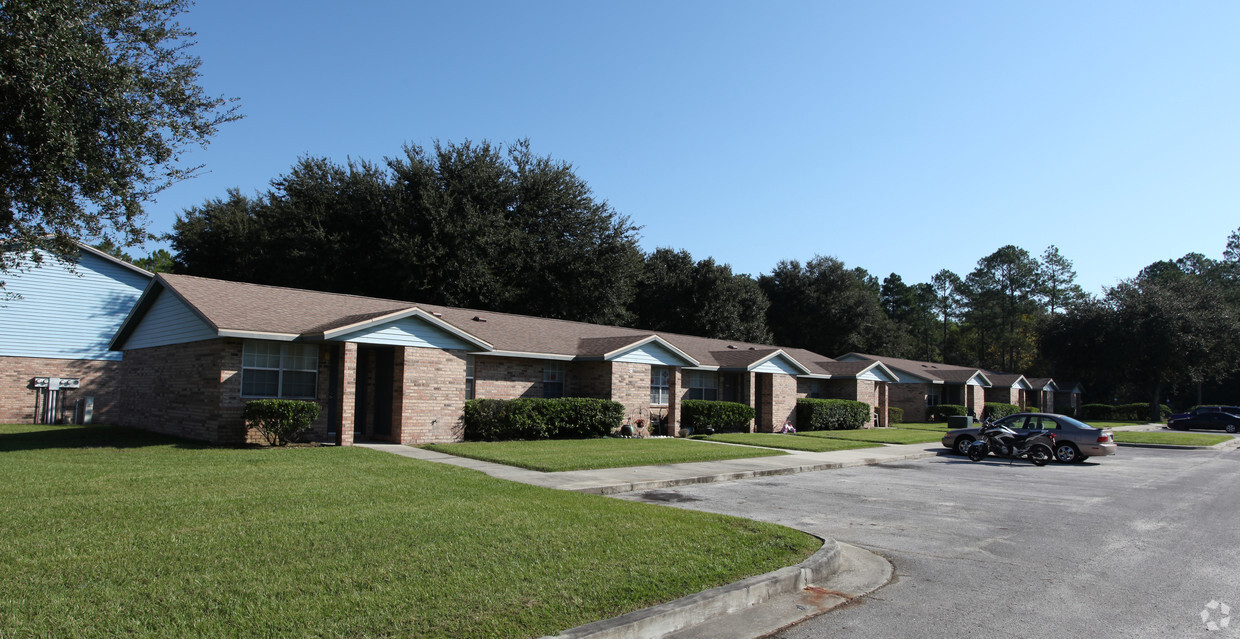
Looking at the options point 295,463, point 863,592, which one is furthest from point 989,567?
point 295,463

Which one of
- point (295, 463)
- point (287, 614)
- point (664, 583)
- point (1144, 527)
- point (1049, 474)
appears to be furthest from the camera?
point (1049, 474)

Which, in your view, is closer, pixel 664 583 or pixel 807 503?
pixel 664 583

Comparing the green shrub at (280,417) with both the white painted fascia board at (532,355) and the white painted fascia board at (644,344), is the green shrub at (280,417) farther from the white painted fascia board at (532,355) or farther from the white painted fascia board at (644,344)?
the white painted fascia board at (644,344)

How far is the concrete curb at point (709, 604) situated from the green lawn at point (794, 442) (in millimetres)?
15775

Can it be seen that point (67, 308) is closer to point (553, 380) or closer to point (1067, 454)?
point (553, 380)

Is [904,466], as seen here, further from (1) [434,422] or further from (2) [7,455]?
(2) [7,455]

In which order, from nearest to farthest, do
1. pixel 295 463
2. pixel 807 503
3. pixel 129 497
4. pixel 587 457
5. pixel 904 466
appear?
pixel 129 497
pixel 807 503
pixel 295 463
pixel 587 457
pixel 904 466

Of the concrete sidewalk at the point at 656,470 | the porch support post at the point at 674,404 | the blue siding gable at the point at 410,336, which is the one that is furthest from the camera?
the porch support post at the point at 674,404

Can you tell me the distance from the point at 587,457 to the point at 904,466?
8.77m

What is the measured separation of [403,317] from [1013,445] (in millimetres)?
18035

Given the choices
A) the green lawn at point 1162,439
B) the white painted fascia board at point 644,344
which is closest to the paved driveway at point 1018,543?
the white painted fascia board at point 644,344

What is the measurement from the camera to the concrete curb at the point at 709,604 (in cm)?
529

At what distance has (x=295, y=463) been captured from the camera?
1402 centimetres

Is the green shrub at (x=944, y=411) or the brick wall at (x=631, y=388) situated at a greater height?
the brick wall at (x=631, y=388)
